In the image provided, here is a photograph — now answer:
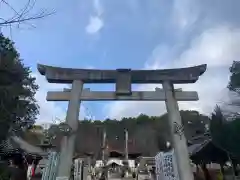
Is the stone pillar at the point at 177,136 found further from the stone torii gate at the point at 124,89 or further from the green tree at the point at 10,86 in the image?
the green tree at the point at 10,86

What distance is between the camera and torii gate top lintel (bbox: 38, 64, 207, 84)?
11.8 meters

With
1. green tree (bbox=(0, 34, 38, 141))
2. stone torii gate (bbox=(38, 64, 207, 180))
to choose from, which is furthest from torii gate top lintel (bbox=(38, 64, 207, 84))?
green tree (bbox=(0, 34, 38, 141))

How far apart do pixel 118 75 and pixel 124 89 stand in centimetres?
70

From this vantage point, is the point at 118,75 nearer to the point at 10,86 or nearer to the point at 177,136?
the point at 177,136

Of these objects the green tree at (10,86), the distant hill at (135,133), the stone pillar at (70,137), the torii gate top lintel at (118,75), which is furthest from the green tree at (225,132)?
the distant hill at (135,133)

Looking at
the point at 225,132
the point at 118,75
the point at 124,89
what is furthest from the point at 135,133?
the point at 124,89

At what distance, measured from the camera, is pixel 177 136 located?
10734 mm

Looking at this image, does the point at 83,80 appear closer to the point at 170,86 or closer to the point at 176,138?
the point at 170,86

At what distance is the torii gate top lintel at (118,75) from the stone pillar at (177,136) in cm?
42

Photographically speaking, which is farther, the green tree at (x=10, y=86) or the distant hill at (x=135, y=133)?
the distant hill at (x=135, y=133)

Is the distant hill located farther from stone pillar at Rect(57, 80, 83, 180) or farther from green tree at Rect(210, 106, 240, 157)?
stone pillar at Rect(57, 80, 83, 180)

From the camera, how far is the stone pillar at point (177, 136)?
10170 millimetres

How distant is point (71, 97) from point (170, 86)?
390 cm

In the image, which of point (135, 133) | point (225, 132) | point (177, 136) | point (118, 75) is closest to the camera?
point (177, 136)
